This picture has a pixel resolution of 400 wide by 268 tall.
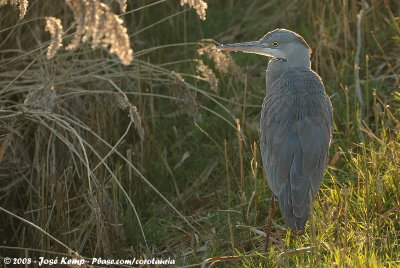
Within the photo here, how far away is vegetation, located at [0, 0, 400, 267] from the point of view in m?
4.09

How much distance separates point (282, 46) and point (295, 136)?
0.90 m

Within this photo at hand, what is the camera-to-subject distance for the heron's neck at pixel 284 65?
482cm

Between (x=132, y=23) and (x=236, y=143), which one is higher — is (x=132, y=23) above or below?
above

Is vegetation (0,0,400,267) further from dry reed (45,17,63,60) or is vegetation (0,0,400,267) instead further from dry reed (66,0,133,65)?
dry reed (66,0,133,65)

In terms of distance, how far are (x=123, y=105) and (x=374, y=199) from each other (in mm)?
1351

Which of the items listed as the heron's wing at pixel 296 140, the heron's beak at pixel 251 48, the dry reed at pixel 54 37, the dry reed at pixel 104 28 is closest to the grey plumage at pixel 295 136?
the heron's wing at pixel 296 140

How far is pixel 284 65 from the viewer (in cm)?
487

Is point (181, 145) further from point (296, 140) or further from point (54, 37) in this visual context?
point (54, 37)

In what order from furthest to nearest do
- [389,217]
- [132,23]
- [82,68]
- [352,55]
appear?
1. [132,23]
2. [352,55]
3. [82,68]
4. [389,217]

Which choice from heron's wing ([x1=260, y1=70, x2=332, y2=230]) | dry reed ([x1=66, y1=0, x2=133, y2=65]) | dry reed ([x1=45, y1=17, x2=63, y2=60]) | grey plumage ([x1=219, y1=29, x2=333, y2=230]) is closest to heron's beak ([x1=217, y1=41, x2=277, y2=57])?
grey plumage ([x1=219, y1=29, x2=333, y2=230])

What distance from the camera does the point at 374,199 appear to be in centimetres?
407

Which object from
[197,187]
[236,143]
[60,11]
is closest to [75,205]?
[197,187]

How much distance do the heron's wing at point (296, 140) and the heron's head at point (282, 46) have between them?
0.29 m

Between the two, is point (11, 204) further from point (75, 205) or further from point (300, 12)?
point (300, 12)
